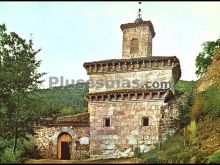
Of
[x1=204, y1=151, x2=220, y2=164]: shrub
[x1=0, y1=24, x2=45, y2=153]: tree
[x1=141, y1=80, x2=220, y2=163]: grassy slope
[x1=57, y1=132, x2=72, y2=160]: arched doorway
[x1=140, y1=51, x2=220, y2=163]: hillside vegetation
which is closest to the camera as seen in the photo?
[x1=204, y1=151, x2=220, y2=164]: shrub

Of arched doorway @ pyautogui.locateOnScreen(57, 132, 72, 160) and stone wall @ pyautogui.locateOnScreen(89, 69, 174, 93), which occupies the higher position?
stone wall @ pyautogui.locateOnScreen(89, 69, 174, 93)

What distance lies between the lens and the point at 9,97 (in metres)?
26.0

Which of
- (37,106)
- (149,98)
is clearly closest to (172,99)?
(149,98)

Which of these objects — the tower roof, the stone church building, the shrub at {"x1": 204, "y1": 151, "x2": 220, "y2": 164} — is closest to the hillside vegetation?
the shrub at {"x1": 204, "y1": 151, "x2": 220, "y2": 164}

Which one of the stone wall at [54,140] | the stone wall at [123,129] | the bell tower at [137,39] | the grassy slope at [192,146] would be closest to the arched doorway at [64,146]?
the stone wall at [54,140]

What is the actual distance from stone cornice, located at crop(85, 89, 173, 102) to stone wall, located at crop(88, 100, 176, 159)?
0.95ft

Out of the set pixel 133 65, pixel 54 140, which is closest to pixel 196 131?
pixel 133 65

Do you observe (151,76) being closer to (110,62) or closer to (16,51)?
(110,62)

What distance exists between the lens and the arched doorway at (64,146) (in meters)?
29.0

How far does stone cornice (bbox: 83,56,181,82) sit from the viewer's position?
28.0 metres

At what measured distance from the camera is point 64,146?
2923 cm

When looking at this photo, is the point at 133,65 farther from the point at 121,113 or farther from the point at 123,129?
the point at 123,129

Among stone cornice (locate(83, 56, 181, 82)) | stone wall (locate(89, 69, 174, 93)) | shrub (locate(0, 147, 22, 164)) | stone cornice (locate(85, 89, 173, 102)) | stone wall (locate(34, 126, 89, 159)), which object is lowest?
shrub (locate(0, 147, 22, 164))

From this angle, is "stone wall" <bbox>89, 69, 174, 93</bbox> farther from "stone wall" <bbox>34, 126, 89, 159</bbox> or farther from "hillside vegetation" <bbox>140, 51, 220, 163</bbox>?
"stone wall" <bbox>34, 126, 89, 159</bbox>
